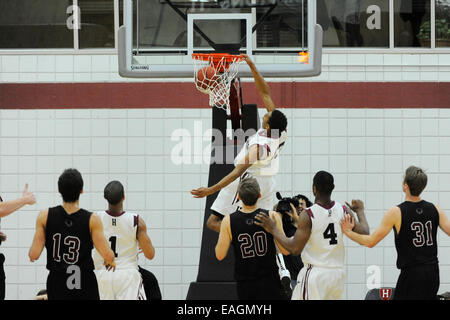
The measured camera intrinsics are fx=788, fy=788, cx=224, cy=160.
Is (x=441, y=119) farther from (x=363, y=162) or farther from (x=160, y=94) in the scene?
(x=160, y=94)

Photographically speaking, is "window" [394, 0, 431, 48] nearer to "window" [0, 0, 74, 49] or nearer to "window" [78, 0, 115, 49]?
"window" [78, 0, 115, 49]

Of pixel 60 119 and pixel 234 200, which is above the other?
pixel 60 119

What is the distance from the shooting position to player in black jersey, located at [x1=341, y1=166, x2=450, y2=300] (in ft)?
20.5

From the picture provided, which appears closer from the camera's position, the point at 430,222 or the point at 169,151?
the point at 430,222

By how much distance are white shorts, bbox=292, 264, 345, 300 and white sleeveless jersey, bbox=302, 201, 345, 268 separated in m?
0.05

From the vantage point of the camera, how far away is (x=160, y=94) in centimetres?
1021

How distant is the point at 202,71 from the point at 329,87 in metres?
2.56

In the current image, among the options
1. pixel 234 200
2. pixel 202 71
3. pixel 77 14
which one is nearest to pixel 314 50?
pixel 202 71

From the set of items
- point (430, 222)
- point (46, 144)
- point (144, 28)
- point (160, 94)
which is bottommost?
point (430, 222)

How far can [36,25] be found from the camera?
34.3 ft

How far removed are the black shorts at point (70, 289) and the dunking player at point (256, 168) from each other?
4.61 feet

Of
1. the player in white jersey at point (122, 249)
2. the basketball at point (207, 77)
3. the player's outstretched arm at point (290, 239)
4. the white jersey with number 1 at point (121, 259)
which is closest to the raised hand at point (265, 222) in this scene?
the player's outstretched arm at point (290, 239)

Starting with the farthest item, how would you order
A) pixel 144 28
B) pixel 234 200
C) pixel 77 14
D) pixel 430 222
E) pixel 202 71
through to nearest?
pixel 77 14 → pixel 144 28 → pixel 202 71 → pixel 234 200 → pixel 430 222

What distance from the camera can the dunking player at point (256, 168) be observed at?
23.7 feet
